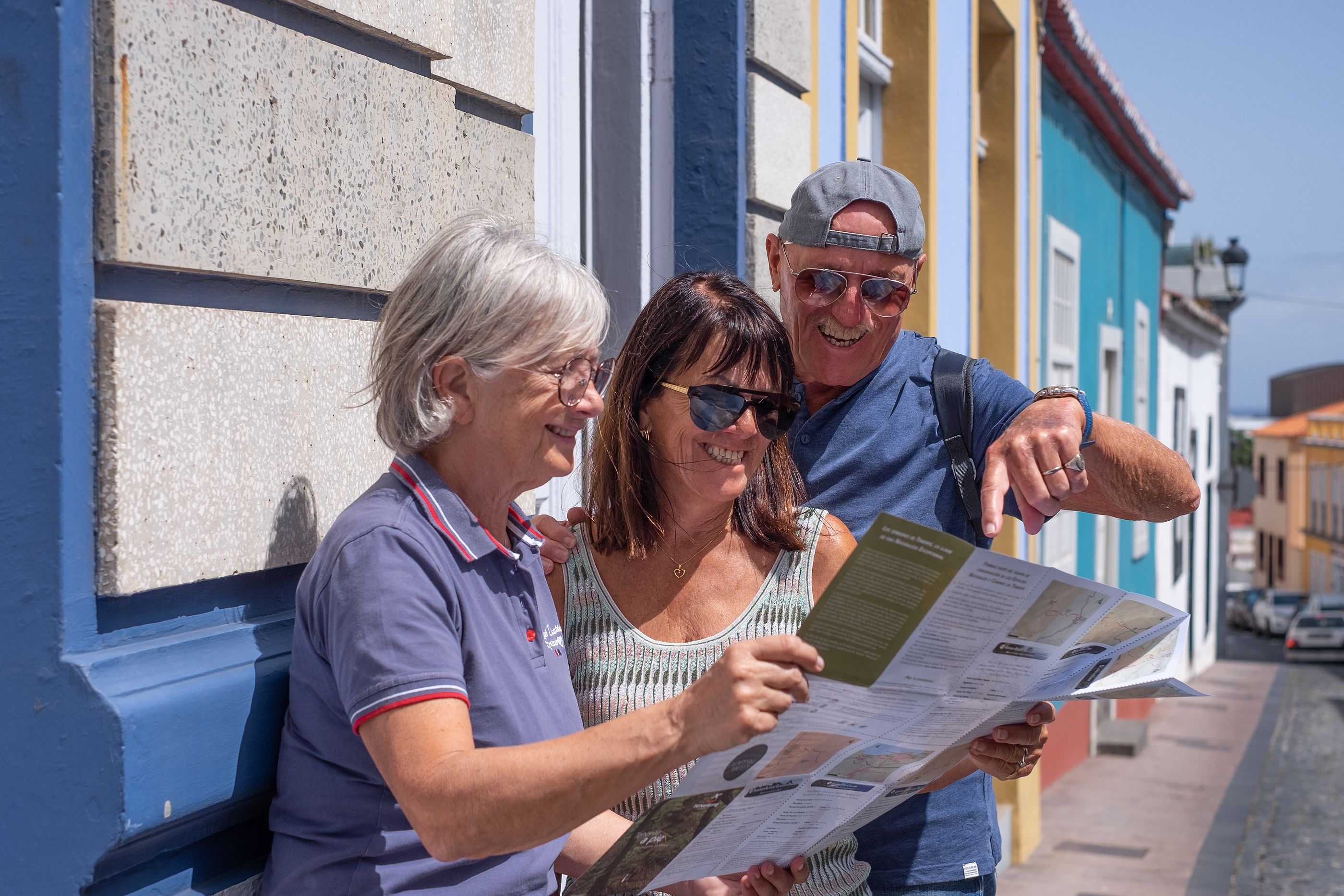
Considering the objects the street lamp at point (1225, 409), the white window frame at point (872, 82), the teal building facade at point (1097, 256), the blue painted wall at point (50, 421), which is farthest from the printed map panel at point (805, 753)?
the street lamp at point (1225, 409)

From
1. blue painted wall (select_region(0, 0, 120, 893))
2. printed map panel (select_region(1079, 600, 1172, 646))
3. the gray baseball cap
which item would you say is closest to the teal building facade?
the gray baseball cap

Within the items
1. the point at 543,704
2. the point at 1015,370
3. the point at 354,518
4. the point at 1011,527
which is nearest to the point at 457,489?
the point at 354,518

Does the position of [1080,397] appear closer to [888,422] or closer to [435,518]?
[888,422]

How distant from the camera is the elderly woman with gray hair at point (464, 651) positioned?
1.31 m

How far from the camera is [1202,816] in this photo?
1008cm

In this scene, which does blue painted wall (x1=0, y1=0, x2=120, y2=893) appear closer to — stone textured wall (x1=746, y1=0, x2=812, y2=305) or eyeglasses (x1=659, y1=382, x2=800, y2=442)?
eyeglasses (x1=659, y1=382, x2=800, y2=442)

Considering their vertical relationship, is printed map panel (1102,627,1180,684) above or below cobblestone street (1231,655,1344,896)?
above

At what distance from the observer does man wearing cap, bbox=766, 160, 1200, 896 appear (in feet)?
7.37

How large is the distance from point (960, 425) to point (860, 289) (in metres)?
0.31

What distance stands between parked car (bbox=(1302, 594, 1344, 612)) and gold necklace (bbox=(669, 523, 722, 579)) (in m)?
35.0

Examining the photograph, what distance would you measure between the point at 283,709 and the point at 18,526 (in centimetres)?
43

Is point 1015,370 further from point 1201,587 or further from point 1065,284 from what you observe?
point 1201,587

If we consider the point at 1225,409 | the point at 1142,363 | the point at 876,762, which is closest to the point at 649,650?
the point at 876,762

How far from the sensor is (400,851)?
4.89ft
